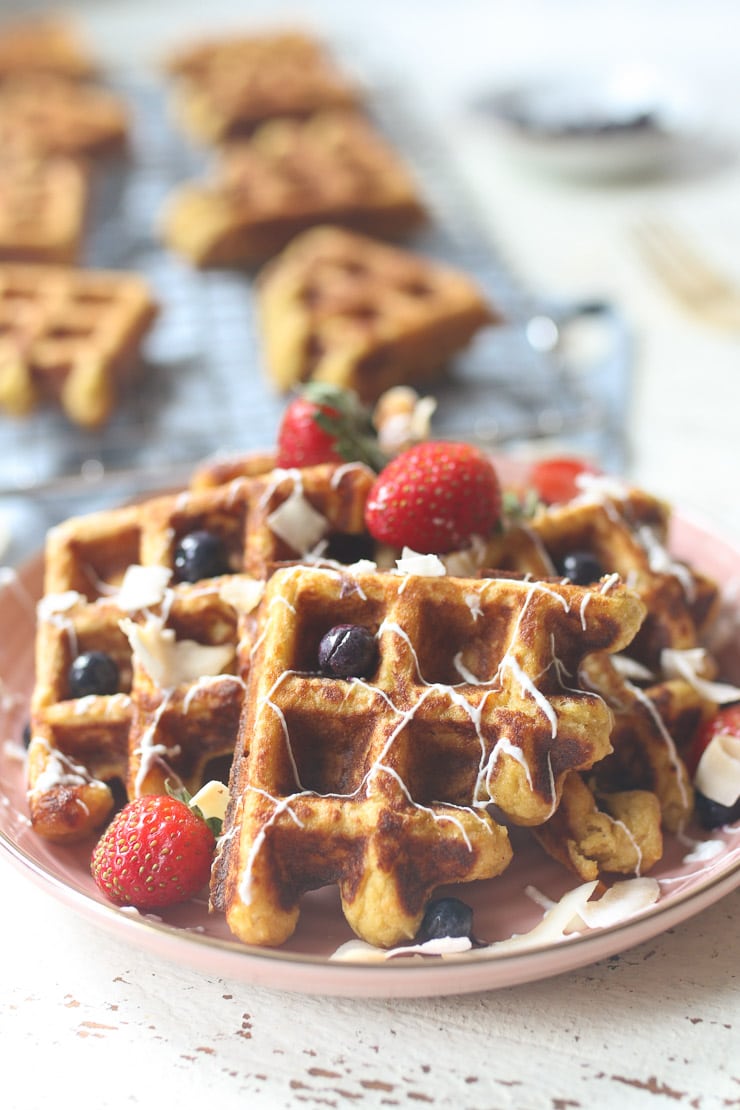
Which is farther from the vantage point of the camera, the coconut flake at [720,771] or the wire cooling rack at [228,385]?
the wire cooling rack at [228,385]

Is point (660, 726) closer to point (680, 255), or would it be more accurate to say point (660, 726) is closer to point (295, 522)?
point (295, 522)

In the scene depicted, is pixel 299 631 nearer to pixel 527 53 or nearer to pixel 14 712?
pixel 14 712

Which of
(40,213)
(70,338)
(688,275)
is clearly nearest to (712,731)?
(70,338)

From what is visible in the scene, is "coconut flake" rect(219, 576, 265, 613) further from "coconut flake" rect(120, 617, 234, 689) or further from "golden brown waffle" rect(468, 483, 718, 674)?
"golden brown waffle" rect(468, 483, 718, 674)

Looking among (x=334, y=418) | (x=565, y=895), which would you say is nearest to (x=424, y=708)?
(x=565, y=895)

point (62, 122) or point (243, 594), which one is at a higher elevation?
point (62, 122)

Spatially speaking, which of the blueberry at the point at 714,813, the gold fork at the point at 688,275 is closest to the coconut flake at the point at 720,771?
the blueberry at the point at 714,813

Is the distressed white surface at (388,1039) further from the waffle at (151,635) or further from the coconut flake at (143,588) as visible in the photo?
the coconut flake at (143,588)
